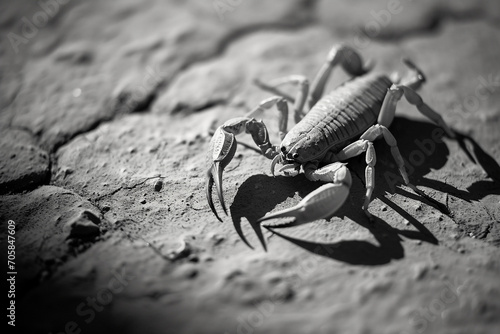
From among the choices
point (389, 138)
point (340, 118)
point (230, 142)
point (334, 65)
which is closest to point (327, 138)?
point (340, 118)

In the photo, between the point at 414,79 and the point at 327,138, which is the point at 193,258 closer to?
the point at 327,138

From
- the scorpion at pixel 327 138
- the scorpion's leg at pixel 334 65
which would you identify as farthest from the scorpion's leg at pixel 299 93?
the scorpion's leg at pixel 334 65

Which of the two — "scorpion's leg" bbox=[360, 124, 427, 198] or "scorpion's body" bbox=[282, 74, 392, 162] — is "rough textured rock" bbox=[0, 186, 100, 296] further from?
"scorpion's leg" bbox=[360, 124, 427, 198]

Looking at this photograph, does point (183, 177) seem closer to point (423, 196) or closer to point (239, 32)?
point (423, 196)

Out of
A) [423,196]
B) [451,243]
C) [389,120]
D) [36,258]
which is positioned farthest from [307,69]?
[36,258]

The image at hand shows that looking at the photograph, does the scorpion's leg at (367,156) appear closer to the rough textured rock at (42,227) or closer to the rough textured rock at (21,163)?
the rough textured rock at (42,227)

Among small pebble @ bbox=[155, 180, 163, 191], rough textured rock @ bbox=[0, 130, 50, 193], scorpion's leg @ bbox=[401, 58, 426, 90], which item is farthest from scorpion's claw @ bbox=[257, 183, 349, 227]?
rough textured rock @ bbox=[0, 130, 50, 193]
